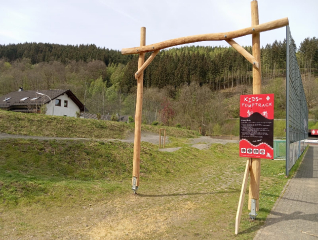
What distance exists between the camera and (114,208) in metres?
5.42

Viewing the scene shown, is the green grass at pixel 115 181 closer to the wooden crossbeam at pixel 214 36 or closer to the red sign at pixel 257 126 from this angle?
the red sign at pixel 257 126

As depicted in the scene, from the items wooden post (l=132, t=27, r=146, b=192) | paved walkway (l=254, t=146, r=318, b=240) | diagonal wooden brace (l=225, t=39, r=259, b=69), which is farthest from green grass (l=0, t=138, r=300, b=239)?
diagonal wooden brace (l=225, t=39, r=259, b=69)

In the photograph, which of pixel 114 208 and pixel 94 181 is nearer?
pixel 114 208

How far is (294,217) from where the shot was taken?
470cm

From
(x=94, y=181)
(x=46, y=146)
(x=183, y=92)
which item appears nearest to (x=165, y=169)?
(x=94, y=181)

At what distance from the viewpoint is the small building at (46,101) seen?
30.4 m

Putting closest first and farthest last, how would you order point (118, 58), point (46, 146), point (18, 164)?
point (18, 164) < point (46, 146) < point (118, 58)

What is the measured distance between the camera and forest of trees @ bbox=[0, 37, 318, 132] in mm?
42250

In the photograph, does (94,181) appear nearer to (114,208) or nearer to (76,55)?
(114,208)

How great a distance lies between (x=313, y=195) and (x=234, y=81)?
238ft

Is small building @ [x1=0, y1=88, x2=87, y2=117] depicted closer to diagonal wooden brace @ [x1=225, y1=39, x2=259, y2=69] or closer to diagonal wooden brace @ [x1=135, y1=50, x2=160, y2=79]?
diagonal wooden brace @ [x1=135, y1=50, x2=160, y2=79]

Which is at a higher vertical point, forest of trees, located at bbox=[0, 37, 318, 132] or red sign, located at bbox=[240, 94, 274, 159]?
forest of trees, located at bbox=[0, 37, 318, 132]

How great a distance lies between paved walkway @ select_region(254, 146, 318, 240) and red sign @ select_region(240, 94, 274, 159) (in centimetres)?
120

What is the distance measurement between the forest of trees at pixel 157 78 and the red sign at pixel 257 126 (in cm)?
3170
